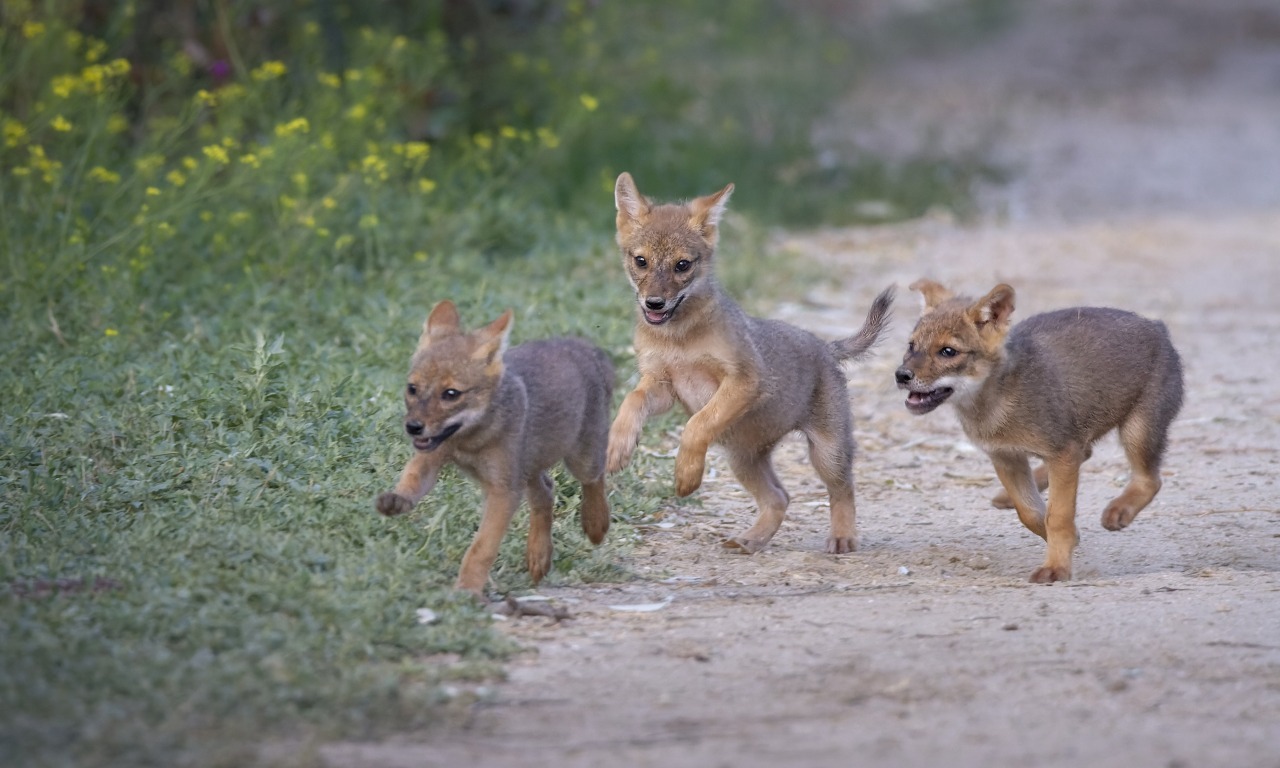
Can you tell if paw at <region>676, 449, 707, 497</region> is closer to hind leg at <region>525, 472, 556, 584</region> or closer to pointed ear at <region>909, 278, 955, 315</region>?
hind leg at <region>525, 472, 556, 584</region>

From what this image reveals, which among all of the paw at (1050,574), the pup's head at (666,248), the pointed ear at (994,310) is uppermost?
the pup's head at (666,248)

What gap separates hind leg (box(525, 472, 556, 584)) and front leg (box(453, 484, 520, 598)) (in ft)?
0.92

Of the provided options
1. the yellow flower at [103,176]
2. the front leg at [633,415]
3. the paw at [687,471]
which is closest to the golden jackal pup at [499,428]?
the front leg at [633,415]

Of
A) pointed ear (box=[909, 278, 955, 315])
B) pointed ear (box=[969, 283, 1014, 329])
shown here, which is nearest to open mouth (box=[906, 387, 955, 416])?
pointed ear (box=[969, 283, 1014, 329])

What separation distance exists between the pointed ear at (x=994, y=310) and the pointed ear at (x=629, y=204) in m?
1.54

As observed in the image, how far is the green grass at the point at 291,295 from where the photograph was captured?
4.33 metres

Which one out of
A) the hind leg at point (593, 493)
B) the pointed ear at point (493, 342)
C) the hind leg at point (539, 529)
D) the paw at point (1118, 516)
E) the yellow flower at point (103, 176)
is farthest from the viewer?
the yellow flower at point (103, 176)

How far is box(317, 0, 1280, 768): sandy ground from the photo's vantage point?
4027mm

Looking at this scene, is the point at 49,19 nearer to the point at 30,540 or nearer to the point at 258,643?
the point at 30,540

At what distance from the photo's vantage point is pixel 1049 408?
20.1 feet

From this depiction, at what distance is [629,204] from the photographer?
22.9ft

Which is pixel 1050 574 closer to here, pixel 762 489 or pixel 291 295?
pixel 762 489

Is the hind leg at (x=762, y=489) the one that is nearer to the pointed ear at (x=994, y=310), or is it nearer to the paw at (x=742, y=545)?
the paw at (x=742, y=545)

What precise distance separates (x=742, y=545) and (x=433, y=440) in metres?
1.67
